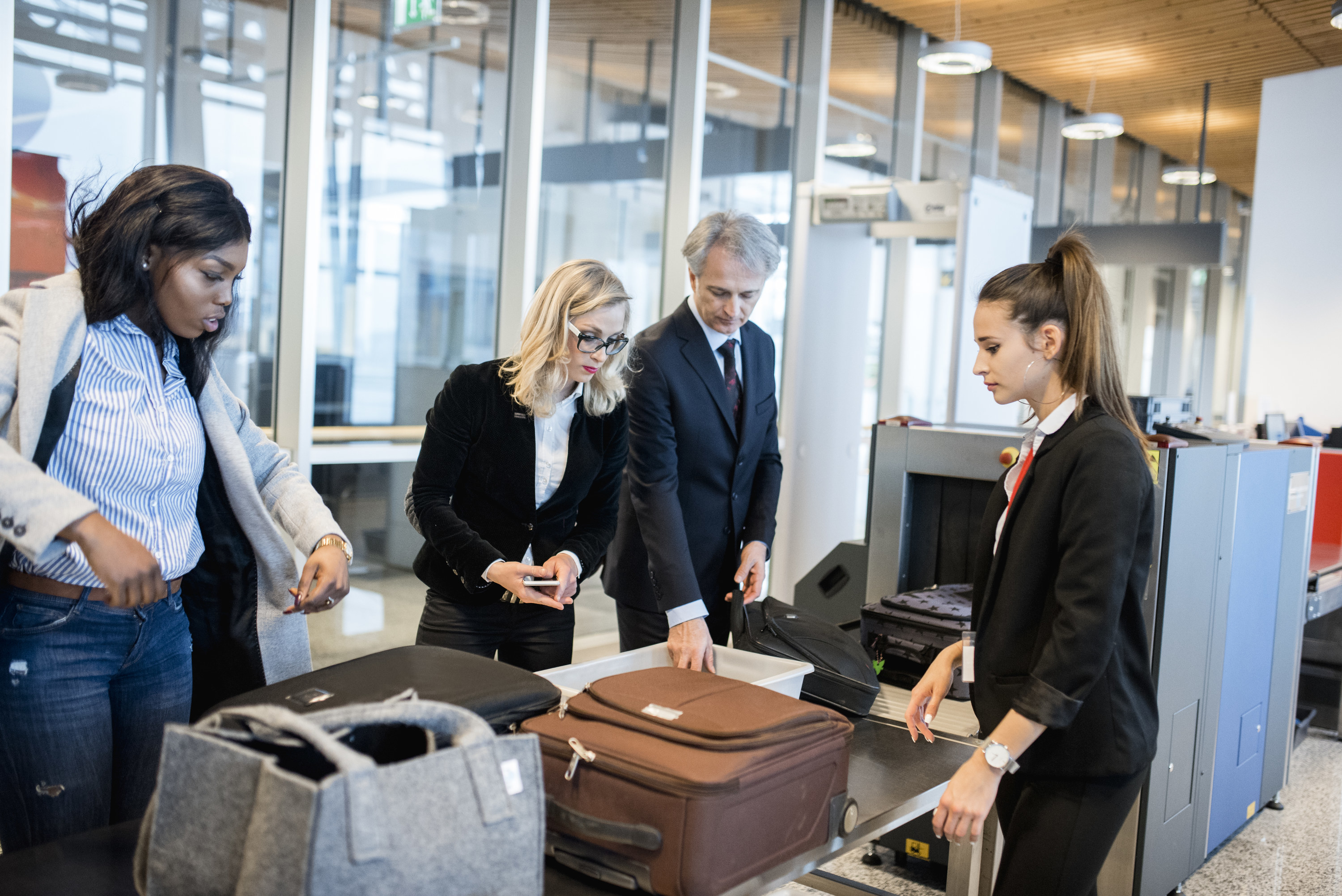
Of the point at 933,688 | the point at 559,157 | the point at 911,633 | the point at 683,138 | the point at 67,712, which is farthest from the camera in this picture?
the point at 683,138

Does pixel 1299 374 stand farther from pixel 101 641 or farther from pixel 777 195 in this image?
pixel 101 641

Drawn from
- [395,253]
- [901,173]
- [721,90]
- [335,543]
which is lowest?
[335,543]

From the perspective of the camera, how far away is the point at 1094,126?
8.02m

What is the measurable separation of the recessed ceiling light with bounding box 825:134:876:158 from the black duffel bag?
5214 mm

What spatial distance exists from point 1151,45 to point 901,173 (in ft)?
7.11

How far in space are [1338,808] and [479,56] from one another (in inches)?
183

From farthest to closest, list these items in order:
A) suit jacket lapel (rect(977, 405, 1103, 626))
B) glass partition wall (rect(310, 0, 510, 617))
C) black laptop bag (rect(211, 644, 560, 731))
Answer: glass partition wall (rect(310, 0, 510, 617)) < suit jacket lapel (rect(977, 405, 1103, 626)) < black laptop bag (rect(211, 644, 560, 731))

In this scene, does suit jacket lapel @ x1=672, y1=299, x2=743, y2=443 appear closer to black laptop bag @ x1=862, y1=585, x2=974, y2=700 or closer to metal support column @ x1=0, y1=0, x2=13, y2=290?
black laptop bag @ x1=862, y1=585, x2=974, y2=700

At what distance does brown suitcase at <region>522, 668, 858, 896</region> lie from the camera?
117 centimetres

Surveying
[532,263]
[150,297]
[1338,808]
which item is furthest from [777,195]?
[150,297]

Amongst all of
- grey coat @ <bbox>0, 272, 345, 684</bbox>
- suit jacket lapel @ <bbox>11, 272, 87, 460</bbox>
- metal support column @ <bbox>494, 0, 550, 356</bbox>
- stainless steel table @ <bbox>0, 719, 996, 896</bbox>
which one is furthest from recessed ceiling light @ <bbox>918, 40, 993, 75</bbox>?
suit jacket lapel @ <bbox>11, 272, 87, 460</bbox>

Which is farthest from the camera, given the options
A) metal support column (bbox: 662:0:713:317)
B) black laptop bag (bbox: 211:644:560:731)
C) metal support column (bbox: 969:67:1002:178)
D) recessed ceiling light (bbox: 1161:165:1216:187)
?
recessed ceiling light (bbox: 1161:165:1216:187)

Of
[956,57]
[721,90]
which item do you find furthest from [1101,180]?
Result: [721,90]

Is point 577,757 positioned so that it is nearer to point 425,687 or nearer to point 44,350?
point 425,687
